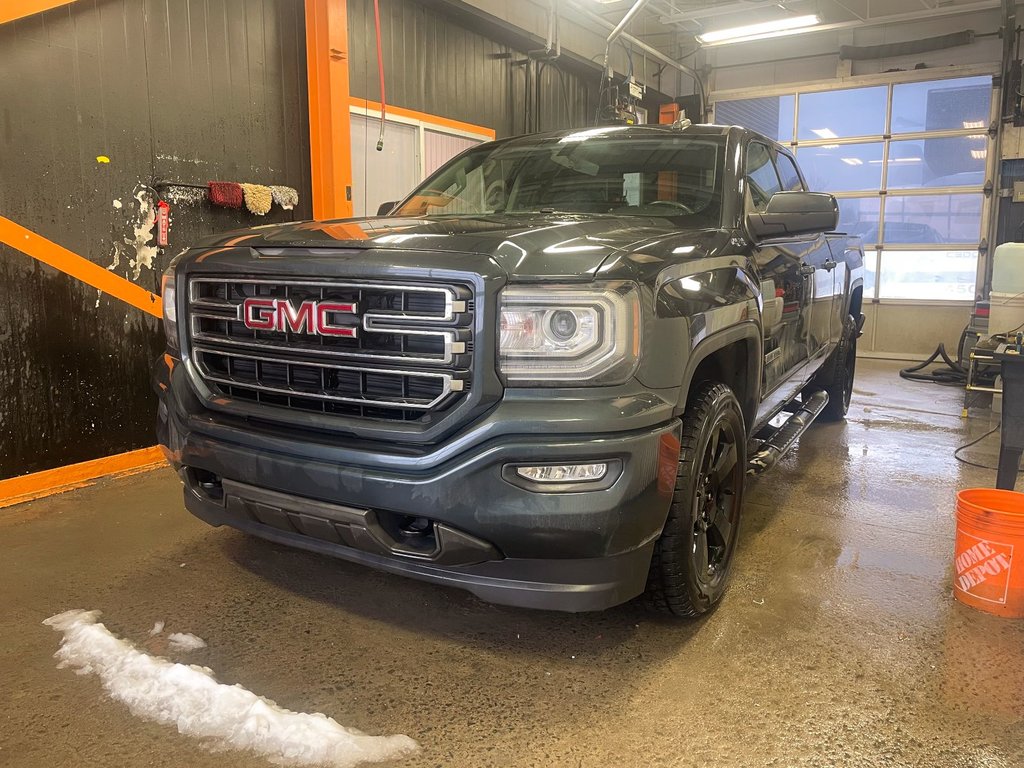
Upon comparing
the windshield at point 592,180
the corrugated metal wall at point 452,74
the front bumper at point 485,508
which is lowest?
the front bumper at point 485,508

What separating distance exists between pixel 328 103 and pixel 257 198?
2.89 ft

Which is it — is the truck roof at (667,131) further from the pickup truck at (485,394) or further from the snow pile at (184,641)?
the snow pile at (184,641)

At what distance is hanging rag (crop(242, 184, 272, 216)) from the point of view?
15.3 feet

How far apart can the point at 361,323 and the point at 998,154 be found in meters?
10.4

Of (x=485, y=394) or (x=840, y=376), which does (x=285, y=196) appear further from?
(x=840, y=376)

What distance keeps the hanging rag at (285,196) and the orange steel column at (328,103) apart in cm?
20

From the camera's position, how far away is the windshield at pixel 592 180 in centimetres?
283

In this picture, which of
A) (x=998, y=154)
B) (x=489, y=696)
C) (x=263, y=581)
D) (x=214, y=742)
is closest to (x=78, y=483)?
(x=263, y=581)

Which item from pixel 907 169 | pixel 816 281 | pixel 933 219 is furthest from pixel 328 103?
pixel 933 219

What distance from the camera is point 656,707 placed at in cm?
197

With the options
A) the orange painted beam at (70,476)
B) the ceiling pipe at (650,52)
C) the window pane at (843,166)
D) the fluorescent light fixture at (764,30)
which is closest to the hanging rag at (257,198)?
the orange painted beam at (70,476)

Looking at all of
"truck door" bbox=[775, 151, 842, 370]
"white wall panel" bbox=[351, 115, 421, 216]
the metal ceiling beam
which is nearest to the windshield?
"truck door" bbox=[775, 151, 842, 370]

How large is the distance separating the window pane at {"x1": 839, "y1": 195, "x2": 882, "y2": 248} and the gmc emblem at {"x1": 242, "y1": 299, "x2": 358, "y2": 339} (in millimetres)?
10036

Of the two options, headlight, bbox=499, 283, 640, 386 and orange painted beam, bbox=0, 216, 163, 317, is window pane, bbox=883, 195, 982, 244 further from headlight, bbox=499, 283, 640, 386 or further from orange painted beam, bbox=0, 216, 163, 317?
headlight, bbox=499, 283, 640, 386
